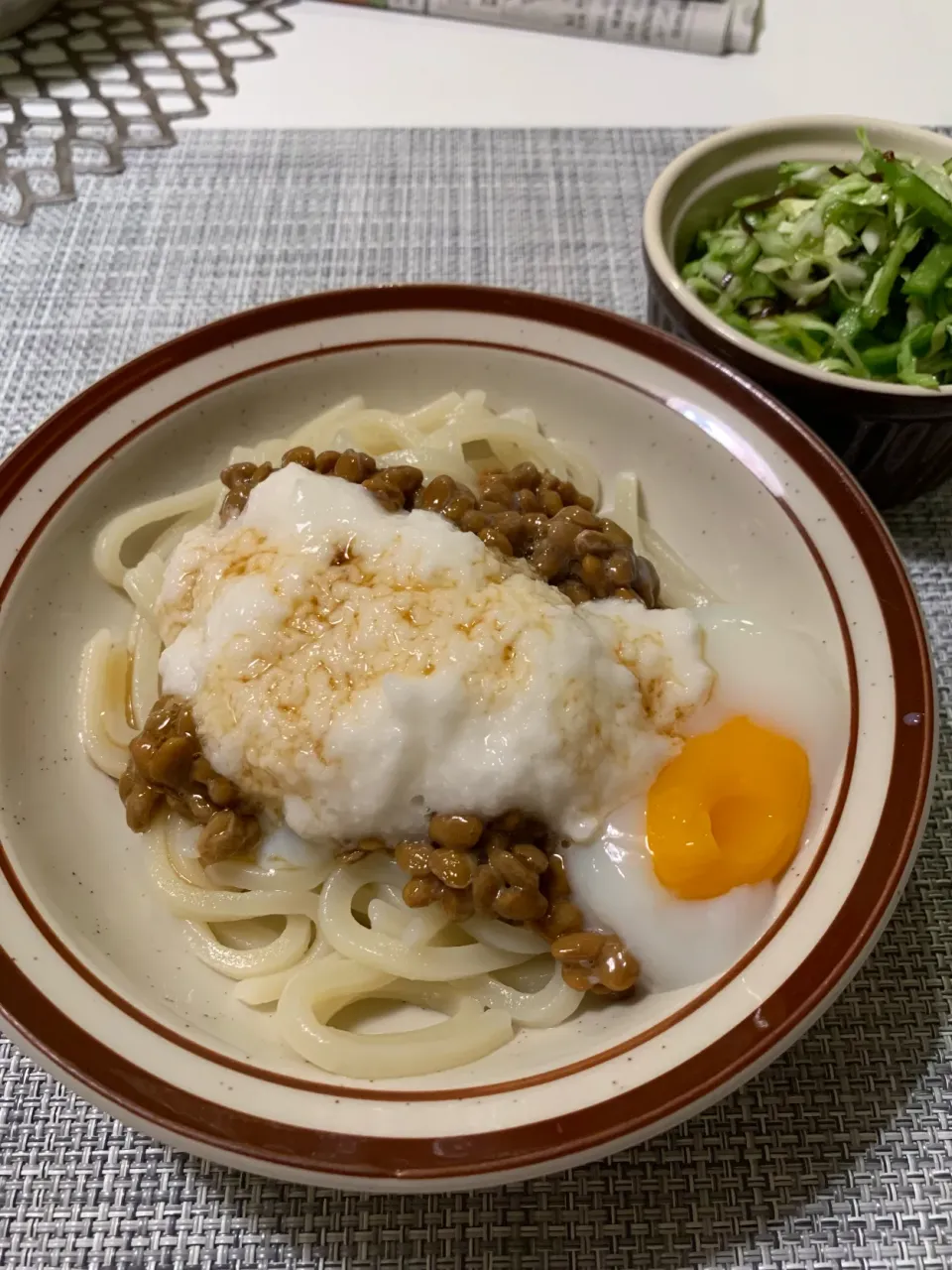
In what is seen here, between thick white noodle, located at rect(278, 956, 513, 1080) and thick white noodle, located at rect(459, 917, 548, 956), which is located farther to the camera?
thick white noodle, located at rect(459, 917, 548, 956)

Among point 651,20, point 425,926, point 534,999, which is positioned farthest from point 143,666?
point 651,20

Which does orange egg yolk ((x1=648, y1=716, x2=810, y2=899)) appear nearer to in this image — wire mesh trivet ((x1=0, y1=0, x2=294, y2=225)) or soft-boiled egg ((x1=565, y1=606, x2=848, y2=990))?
soft-boiled egg ((x1=565, y1=606, x2=848, y2=990))

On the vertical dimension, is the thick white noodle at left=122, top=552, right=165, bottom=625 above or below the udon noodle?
above

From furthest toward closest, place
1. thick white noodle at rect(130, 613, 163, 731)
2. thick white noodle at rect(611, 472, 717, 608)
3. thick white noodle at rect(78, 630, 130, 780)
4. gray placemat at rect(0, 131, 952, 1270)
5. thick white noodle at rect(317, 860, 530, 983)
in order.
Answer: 1. thick white noodle at rect(611, 472, 717, 608)
2. thick white noodle at rect(130, 613, 163, 731)
3. thick white noodle at rect(78, 630, 130, 780)
4. thick white noodle at rect(317, 860, 530, 983)
5. gray placemat at rect(0, 131, 952, 1270)

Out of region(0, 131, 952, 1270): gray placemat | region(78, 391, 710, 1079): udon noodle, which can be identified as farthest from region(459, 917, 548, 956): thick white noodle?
region(0, 131, 952, 1270): gray placemat

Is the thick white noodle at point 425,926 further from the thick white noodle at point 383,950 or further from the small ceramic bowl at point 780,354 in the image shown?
the small ceramic bowl at point 780,354

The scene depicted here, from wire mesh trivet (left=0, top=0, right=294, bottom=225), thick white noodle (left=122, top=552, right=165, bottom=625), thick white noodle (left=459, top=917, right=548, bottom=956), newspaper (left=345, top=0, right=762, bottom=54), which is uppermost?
newspaper (left=345, top=0, right=762, bottom=54)

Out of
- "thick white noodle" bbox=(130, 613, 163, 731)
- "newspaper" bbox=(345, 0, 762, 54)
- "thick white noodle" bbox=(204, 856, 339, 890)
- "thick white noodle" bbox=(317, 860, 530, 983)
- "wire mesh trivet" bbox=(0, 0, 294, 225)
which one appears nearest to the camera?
"thick white noodle" bbox=(317, 860, 530, 983)
